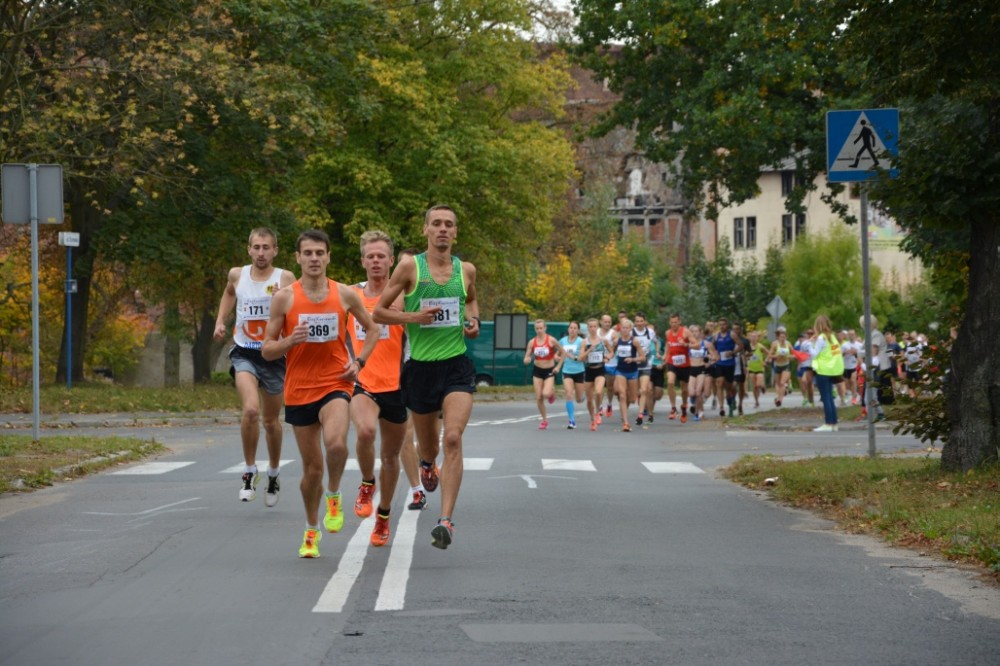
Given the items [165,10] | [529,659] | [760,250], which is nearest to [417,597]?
[529,659]

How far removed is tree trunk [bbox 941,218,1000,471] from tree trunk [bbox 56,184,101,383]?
2658 centimetres

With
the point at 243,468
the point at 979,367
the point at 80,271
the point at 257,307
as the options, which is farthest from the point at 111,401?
the point at 979,367

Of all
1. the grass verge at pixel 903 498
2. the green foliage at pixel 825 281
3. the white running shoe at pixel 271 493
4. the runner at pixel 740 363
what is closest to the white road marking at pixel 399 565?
the white running shoe at pixel 271 493

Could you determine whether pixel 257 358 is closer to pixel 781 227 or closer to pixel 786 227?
pixel 786 227

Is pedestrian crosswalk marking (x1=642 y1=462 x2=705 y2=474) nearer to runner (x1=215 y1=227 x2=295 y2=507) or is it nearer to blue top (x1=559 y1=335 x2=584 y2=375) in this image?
runner (x1=215 y1=227 x2=295 y2=507)

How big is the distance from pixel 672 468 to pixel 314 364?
31.6 feet

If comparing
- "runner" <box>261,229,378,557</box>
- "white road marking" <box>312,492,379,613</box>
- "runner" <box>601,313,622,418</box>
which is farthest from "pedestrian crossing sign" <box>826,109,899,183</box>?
"runner" <box>601,313,622,418</box>

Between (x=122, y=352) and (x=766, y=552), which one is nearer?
(x=766, y=552)

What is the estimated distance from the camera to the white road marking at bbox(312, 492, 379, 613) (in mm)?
8094

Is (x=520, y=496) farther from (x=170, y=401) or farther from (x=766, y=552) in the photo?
(x=170, y=401)

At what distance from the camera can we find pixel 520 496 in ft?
48.3

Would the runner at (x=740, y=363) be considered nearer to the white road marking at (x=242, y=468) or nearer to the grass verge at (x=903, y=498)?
the white road marking at (x=242, y=468)

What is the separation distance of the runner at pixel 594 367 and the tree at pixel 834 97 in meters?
3.55

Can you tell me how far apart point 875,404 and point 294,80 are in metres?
19.1
